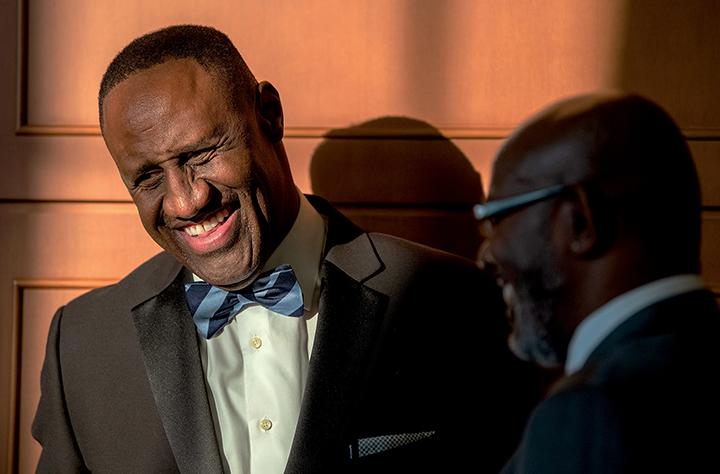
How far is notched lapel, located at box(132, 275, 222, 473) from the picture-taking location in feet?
5.24

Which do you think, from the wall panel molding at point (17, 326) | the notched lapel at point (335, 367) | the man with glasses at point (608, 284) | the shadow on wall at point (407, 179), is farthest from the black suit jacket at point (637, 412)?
the wall panel molding at point (17, 326)

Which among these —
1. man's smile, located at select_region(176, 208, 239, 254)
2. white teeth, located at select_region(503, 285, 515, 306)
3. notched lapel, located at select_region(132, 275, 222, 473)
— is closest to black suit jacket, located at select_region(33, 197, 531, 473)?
notched lapel, located at select_region(132, 275, 222, 473)

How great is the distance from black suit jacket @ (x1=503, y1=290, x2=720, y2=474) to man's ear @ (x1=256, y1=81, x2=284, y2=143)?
2.88 ft

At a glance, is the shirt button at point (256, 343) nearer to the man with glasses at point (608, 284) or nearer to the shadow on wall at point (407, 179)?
the shadow on wall at point (407, 179)

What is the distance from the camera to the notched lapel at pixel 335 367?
1566mm

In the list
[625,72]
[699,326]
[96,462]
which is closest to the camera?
[699,326]

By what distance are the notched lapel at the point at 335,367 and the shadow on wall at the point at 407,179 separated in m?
0.36

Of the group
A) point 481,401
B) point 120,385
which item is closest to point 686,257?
point 481,401

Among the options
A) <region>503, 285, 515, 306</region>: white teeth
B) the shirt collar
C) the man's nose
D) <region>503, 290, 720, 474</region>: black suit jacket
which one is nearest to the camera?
<region>503, 290, 720, 474</region>: black suit jacket

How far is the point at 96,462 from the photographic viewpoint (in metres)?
1.71

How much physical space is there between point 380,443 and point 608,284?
2.46ft

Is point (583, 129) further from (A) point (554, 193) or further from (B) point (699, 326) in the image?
(B) point (699, 326)

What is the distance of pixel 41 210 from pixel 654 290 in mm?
1450

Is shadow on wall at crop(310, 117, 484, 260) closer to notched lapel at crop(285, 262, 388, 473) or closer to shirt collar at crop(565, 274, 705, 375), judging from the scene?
notched lapel at crop(285, 262, 388, 473)
